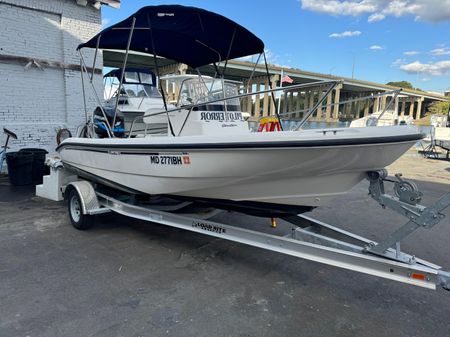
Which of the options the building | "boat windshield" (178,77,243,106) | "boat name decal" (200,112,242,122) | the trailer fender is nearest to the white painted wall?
the building

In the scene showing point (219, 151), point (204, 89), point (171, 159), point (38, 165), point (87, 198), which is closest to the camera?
point (219, 151)

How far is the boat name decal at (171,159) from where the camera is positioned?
3.29 metres

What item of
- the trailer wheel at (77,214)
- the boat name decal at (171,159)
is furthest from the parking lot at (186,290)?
the boat name decal at (171,159)

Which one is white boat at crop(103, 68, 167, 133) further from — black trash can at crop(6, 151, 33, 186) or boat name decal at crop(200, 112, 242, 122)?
boat name decal at crop(200, 112, 242, 122)

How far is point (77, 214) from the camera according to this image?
465 centimetres

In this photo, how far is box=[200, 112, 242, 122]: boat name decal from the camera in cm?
403

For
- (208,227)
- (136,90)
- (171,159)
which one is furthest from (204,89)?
(136,90)

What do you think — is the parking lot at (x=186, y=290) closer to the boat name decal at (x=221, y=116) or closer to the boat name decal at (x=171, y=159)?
the boat name decal at (x=171, y=159)

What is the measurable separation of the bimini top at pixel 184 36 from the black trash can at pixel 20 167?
3462mm

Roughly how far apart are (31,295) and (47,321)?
1.59 ft

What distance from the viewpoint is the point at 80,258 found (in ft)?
12.1

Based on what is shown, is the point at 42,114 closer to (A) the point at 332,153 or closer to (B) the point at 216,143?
(B) the point at 216,143

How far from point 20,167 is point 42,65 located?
2749mm

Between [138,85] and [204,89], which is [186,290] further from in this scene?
[138,85]
